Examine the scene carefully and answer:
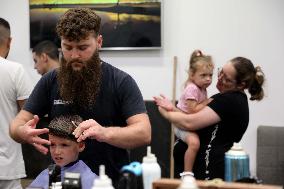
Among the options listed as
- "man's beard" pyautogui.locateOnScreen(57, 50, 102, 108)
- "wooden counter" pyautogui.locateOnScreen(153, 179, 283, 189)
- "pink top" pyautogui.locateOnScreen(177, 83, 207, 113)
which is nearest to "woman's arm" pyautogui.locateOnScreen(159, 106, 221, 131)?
"pink top" pyautogui.locateOnScreen(177, 83, 207, 113)

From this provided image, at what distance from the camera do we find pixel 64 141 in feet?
7.00

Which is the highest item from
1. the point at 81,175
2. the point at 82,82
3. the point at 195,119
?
the point at 82,82

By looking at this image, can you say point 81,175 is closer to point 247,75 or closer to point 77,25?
point 77,25

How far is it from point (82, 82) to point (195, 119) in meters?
0.84

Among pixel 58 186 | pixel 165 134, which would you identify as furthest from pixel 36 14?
pixel 58 186

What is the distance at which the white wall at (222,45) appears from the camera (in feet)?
14.3

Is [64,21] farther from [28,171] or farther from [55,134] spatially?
[28,171]

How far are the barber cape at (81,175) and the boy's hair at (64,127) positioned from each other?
0.13 m

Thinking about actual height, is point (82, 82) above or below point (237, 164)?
A: above

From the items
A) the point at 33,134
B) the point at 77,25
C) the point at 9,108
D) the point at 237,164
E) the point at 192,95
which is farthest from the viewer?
the point at 192,95

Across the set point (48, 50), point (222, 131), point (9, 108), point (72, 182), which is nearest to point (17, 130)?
point (72, 182)

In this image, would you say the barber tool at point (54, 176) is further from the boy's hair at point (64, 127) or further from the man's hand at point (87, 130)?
the boy's hair at point (64, 127)

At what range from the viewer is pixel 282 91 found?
4375 mm

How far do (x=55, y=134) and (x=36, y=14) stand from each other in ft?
9.95
